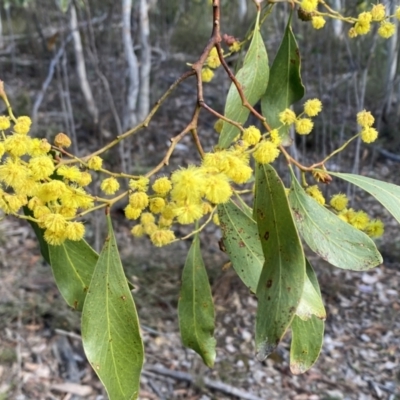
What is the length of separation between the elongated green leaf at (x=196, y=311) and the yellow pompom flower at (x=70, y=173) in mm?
257

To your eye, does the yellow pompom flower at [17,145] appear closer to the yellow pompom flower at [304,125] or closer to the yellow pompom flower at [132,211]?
the yellow pompom flower at [132,211]

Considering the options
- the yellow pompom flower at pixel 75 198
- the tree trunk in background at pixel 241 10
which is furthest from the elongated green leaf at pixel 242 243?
the tree trunk in background at pixel 241 10

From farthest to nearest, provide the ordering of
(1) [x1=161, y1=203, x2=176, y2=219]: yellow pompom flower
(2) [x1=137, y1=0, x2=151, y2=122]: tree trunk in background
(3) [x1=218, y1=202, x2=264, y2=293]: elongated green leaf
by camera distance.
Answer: (2) [x1=137, y1=0, x2=151, y2=122]: tree trunk in background
(3) [x1=218, y1=202, x2=264, y2=293]: elongated green leaf
(1) [x1=161, y1=203, x2=176, y2=219]: yellow pompom flower

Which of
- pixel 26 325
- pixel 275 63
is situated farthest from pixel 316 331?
pixel 26 325

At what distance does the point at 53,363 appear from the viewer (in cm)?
191

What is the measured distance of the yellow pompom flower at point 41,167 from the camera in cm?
47

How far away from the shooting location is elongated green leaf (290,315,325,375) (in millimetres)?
590

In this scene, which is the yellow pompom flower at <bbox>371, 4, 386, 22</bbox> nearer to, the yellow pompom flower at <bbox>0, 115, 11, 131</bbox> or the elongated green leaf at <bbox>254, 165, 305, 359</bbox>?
the elongated green leaf at <bbox>254, 165, 305, 359</bbox>

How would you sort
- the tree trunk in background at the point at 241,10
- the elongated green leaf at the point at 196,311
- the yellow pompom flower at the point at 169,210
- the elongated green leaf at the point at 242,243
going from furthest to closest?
the tree trunk in background at the point at 241,10 < the elongated green leaf at the point at 196,311 < the elongated green leaf at the point at 242,243 < the yellow pompom flower at the point at 169,210

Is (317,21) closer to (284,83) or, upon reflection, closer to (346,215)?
(284,83)

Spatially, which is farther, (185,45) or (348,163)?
(185,45)

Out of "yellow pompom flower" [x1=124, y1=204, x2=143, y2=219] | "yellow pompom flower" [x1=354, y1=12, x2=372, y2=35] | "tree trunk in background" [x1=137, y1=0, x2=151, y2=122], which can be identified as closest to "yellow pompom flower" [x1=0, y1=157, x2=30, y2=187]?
"yellow pompom flower" [x1=124, y1=204, x2=143, y2=219]

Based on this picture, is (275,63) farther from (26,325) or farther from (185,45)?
(185,45)

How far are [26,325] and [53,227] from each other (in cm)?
171
